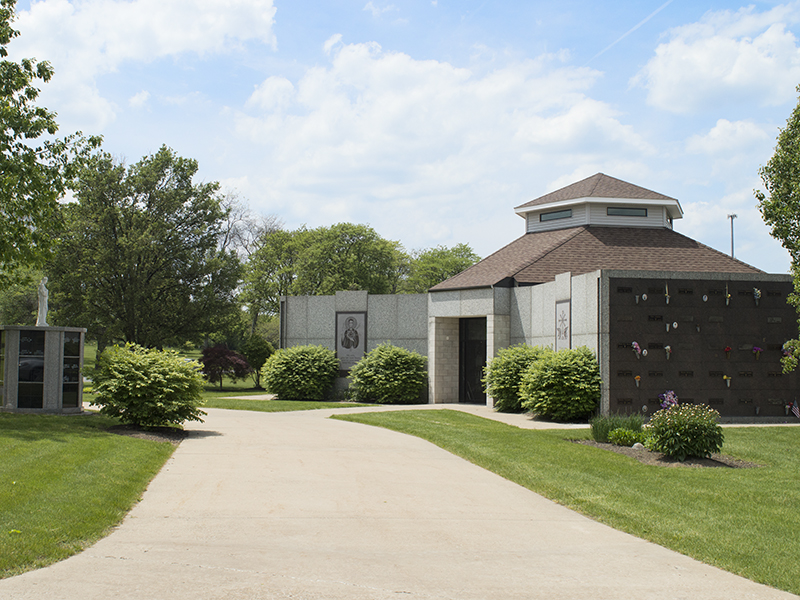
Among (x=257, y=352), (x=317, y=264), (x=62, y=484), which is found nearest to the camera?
(x=62, y=484)

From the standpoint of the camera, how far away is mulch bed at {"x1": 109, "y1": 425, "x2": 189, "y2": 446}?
45.9 ft

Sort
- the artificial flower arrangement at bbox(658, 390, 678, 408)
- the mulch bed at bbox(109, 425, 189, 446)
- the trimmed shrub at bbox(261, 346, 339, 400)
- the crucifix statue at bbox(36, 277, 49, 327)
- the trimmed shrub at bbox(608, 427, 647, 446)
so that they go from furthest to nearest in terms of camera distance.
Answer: the trimmed shrub at bbox(261, 346, 339, 400), the crucifix statue at bbox(36, 277, 49, 327), the artificial flower arrangement at bbox(658, 390, 678, 408), the trimmed shrub at bbox(608, 427, 647, 446), the mulch bed at bbox(109, 425, 189, 446)

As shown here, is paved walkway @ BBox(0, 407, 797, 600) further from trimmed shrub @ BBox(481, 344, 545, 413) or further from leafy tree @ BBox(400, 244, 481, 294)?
leafy tree @ BBox(400, 244, 481, 294)

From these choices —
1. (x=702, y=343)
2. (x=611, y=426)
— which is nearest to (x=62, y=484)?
(x=611, y=426)

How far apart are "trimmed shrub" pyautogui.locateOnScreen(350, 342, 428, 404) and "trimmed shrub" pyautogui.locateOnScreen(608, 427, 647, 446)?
44.1 feet

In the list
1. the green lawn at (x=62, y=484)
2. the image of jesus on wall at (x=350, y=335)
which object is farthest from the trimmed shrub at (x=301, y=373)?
the green lawn at (x=62, y=484)

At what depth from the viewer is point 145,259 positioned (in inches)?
1607

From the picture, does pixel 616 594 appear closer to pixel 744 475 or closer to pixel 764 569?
pixel 764 569

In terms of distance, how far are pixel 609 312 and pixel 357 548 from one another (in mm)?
13994

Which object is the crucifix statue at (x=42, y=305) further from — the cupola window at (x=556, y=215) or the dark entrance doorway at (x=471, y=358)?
the cupola window at (x=556, y=215)

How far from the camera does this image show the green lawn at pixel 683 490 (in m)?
6.93

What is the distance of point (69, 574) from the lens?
18.0 feet

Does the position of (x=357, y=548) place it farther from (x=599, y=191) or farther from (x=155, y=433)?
(x=599, y=191)

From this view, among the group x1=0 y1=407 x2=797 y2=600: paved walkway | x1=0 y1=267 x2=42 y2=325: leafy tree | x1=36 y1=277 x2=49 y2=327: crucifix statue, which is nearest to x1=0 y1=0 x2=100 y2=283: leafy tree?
x1=36 y1=277 x2=49 y2=327: crucifix statue
